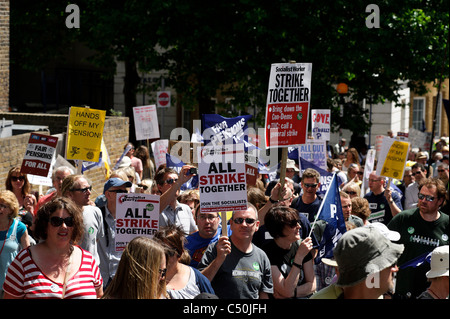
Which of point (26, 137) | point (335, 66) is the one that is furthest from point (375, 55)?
point (26, 137)

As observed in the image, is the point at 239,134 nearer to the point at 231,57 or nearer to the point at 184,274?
the point at 184,274

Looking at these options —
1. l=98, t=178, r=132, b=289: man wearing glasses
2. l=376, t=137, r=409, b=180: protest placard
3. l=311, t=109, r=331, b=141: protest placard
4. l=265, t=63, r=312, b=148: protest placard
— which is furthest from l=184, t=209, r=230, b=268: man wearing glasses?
l=311, t=109, r=331, b=141: protest placard

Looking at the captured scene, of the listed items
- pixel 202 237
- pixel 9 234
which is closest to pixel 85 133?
pixel 9 234

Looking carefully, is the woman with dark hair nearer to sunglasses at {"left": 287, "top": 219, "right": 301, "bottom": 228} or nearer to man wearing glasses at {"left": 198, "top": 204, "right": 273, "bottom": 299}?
man wearing glasses at {"left": 198, "top": 204, "right": 273, "bottom": 299}

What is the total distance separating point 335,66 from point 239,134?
13376mm

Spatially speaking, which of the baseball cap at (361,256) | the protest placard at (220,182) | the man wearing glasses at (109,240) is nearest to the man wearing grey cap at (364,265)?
the baseball cap at (361,256)

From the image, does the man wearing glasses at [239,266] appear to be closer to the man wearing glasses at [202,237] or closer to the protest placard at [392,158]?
the man wearing glasses at [202,237]

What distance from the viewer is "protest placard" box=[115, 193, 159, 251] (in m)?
7.01

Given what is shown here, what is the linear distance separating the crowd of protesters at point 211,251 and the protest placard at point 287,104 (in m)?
0.52

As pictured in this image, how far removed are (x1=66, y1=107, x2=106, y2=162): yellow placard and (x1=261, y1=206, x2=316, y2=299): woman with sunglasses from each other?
421cm

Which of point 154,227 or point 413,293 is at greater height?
point 154,227

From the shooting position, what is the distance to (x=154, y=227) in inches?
279

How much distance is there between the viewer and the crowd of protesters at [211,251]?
4.06 metres
